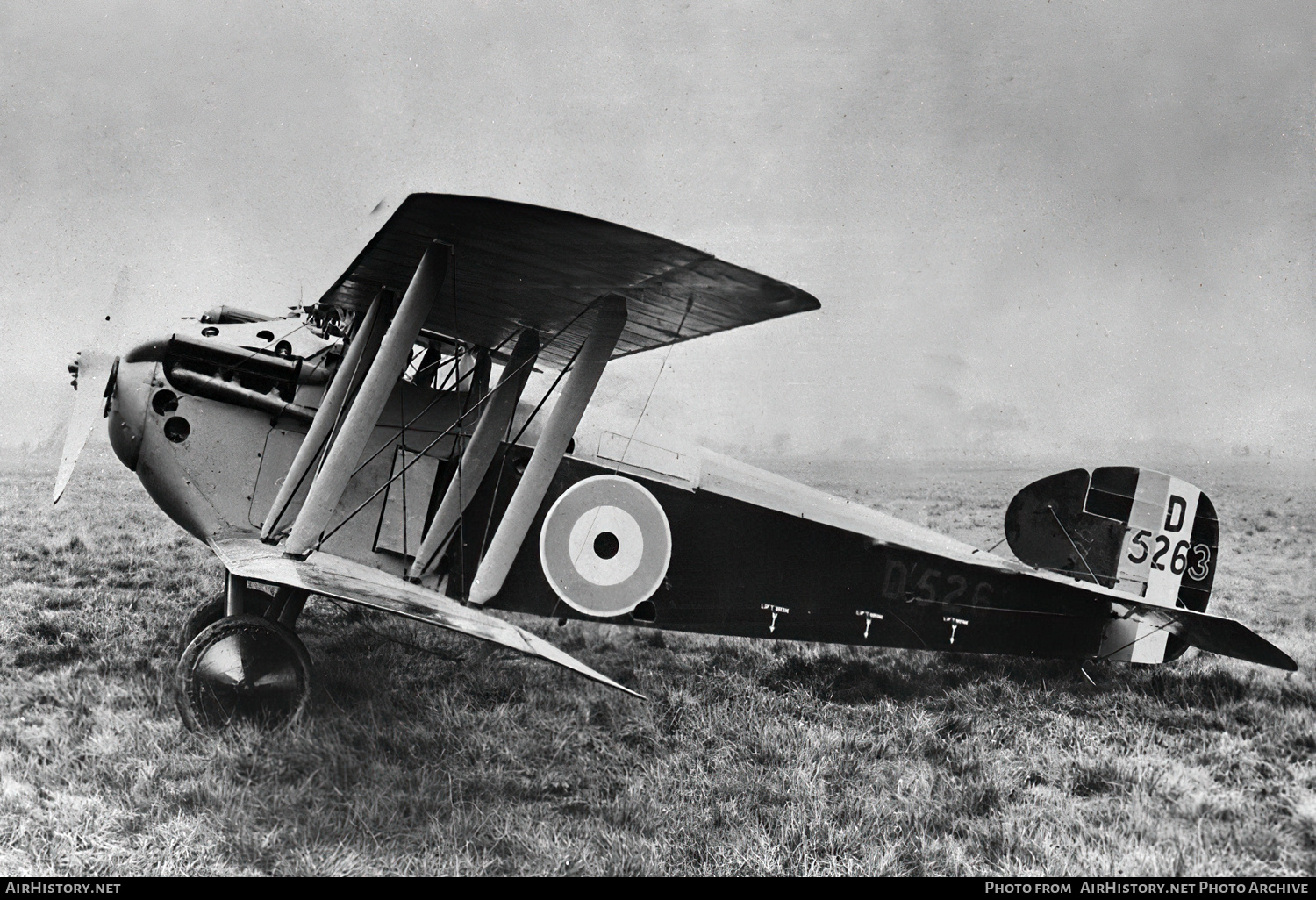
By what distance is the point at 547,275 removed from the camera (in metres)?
3.48

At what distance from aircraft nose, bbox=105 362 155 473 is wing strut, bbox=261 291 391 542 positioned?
102cm

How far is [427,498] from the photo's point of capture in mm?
4363

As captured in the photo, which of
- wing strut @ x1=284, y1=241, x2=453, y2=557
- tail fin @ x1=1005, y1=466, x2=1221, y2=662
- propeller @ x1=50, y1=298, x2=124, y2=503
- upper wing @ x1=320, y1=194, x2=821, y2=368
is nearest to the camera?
upper wing @ x1=320, y1=194, x2=821, y2=368

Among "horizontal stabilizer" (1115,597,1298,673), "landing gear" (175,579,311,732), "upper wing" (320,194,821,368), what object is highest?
"upper wing" (320,194,821,368)

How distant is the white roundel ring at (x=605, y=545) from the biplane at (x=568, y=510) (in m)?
0.01

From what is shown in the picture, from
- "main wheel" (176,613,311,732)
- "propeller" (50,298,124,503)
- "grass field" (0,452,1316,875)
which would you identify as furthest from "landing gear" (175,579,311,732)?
"propeller" (50,298,124,503)

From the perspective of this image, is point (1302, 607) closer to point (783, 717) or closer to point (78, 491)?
point (783, 717)

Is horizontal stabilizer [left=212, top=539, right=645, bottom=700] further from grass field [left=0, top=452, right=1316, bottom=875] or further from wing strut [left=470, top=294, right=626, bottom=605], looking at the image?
grass field [left=0, top=452, right=1316, bottom=875]

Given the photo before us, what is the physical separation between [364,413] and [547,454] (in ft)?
2.92

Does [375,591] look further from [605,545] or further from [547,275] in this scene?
[547,275]

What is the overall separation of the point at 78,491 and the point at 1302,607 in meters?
18.1

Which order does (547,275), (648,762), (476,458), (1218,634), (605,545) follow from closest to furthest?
1. (648,762)
2. (547,275)
3. (1218,634)
4. (476,458)
5. (605,545)

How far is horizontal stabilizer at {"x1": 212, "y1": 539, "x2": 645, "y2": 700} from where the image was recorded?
8.88 feet

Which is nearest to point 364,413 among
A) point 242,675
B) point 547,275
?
point 547,275
